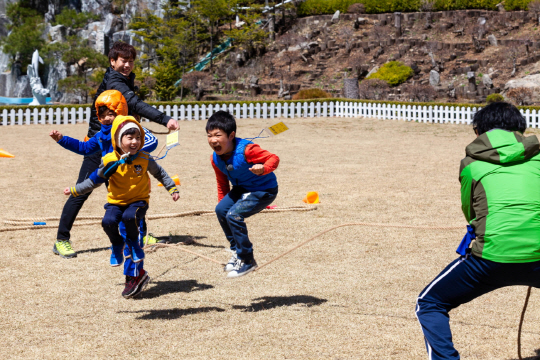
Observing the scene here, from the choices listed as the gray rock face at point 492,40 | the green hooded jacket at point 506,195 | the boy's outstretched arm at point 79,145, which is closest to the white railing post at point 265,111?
the gray rock face at point 492,40

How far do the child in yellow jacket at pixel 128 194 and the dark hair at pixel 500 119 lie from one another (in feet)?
9.04

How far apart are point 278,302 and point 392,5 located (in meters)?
43.0

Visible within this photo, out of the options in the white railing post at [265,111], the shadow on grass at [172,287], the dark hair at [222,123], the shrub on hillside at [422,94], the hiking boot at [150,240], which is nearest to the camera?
the dark hair at [222,123]

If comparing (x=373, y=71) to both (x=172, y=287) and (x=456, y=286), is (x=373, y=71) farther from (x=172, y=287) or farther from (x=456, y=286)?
(x=456, y=286)

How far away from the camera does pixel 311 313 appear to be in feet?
15.7

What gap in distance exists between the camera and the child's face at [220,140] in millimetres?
4738

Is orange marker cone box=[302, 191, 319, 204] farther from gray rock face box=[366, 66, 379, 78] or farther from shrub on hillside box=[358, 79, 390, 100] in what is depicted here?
gray rock face box=[366, 66, 379, 78]

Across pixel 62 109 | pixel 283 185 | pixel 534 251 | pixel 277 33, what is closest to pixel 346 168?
pixel 283 185

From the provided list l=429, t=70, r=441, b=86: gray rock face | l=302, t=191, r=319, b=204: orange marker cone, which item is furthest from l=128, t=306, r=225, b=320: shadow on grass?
l=429, t=70, r=441, b=86: gray rock face

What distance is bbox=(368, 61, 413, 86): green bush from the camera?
112 ft

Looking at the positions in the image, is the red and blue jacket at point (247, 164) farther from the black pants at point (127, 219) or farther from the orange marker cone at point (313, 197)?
the orange marker cone at point (313, 197)

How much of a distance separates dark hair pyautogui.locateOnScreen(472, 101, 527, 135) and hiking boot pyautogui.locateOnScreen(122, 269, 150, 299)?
3126 mm

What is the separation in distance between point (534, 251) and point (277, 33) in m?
46.0

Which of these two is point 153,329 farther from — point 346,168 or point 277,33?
point 277,33
